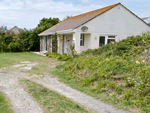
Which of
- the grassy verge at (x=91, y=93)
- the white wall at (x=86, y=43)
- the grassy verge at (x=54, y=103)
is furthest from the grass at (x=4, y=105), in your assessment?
the white wall at (x=86, y=43)

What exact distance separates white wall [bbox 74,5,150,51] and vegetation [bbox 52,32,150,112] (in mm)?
5575

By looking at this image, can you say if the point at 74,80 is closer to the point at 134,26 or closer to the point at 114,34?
the point at 114,34

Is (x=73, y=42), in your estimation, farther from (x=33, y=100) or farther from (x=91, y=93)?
(x=33, y=100)

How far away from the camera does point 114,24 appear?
46.3 ft

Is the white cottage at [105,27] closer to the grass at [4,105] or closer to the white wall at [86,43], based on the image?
the white wall at [86,43]

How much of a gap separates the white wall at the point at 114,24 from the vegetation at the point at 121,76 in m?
5.57

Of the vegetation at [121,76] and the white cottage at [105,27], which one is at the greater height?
the white cottage at [105,27]

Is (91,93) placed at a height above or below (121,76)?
below

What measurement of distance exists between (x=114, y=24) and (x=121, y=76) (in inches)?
386

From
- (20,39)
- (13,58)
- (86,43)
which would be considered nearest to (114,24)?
(86,43)

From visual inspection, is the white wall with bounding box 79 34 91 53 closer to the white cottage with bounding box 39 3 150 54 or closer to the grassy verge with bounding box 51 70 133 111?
the white cottage with bounding box 39 3 150 54

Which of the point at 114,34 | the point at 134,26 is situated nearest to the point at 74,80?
the point at 114,34

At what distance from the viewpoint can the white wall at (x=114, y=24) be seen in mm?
13541

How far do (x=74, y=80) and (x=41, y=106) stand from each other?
2.86m
